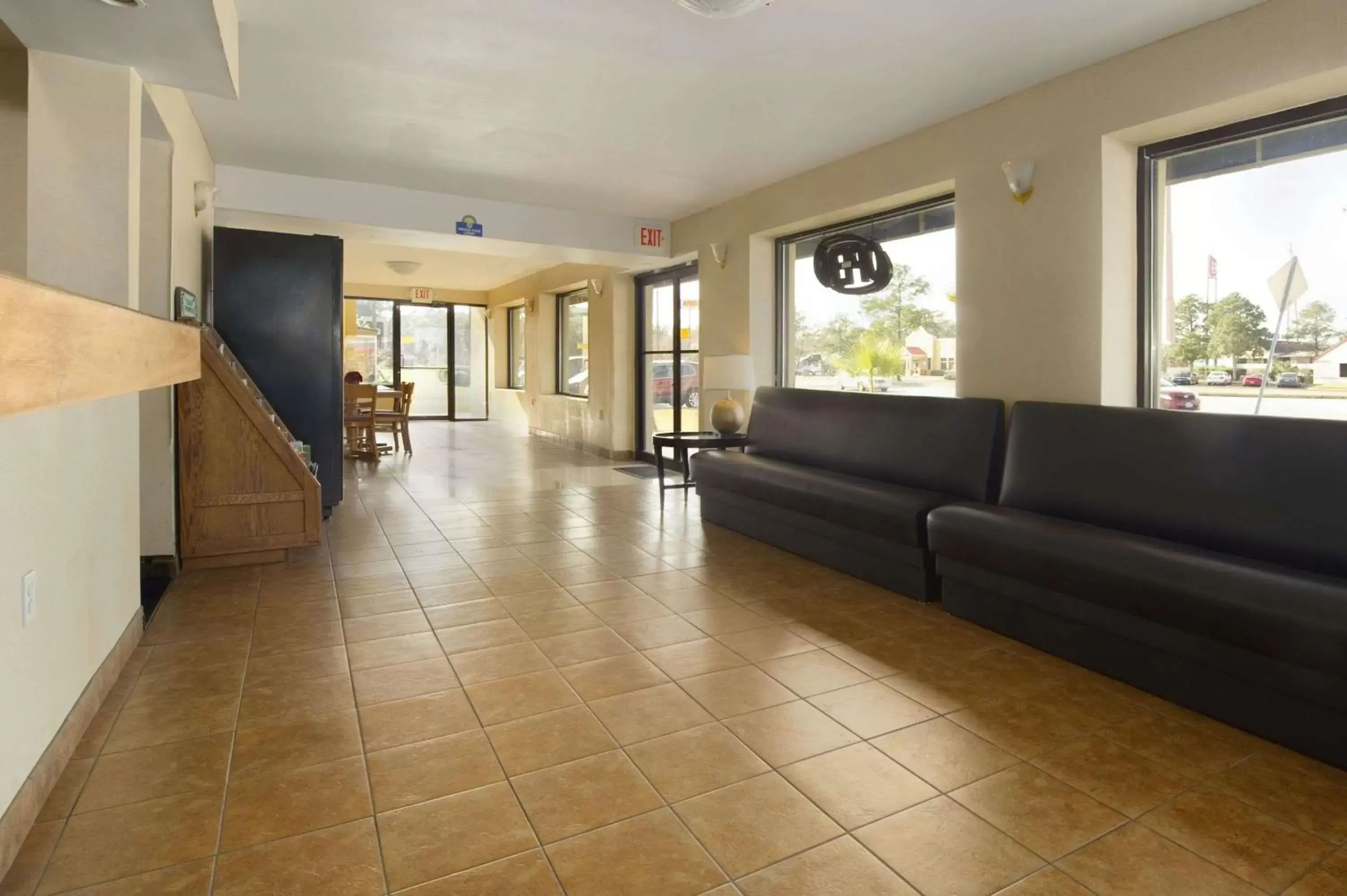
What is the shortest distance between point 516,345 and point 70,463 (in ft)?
39.2

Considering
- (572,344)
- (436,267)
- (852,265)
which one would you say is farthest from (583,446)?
(852,265)

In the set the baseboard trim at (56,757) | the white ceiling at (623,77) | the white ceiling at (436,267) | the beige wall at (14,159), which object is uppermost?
the white ceiling at (436,267)

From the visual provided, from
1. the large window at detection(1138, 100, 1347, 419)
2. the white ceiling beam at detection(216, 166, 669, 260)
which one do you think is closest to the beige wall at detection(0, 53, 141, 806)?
the white ceiling beam at detection(216, 166, 669, 260)

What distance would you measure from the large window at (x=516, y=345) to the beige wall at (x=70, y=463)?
1050cm

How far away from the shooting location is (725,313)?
22.9 ft

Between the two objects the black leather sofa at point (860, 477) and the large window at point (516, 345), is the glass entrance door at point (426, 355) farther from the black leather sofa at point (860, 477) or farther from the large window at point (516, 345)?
the black leather sofa at point (860, 477)

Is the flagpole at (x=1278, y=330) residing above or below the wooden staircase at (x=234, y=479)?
above

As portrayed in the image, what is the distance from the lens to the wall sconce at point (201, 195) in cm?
480

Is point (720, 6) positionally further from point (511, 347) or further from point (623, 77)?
point (511, 347)

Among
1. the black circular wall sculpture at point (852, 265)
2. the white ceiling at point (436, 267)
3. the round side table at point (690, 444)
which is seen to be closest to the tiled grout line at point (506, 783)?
the round side table at point (690, 444)

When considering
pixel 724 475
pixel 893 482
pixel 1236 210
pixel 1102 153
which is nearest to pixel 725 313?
pixel 724 475

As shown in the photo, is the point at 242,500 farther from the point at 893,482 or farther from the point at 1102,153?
the point at 1102,153

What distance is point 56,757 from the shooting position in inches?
82.0

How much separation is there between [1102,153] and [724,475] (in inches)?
114
